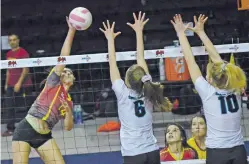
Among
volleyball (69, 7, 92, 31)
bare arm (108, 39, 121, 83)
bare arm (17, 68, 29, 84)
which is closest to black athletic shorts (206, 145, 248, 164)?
bare arm (108, 39, 121, 83)

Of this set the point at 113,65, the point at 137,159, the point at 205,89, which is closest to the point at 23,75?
the point at 113,65

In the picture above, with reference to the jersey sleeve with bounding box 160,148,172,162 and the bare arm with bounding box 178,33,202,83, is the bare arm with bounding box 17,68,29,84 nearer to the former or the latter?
the jersey sleeve with bounding box 160,148,172,162

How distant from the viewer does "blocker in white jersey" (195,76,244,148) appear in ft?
17.6

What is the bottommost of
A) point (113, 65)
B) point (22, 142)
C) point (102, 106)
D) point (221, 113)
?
point (22, 142)

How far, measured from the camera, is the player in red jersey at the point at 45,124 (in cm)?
662

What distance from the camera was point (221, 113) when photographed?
5.36m

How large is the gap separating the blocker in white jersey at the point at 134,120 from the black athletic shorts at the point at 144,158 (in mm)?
26

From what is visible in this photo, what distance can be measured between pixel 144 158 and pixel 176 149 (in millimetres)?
1318

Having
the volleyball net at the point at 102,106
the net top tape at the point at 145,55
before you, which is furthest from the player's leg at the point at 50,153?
the volleyball net at the point at 102,106

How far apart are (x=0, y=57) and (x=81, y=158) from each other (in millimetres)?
3256

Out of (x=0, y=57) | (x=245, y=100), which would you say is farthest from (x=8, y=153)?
(x=245, y=100)

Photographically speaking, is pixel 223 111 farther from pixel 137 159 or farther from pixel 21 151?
pixel 21 151

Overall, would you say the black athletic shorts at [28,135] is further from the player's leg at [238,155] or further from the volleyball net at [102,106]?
the volleyball net at [102,106]

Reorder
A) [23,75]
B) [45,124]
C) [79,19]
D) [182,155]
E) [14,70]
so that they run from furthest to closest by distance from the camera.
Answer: [14,70] < [23,75] < [182,155] < [45,124] < [79,19]
